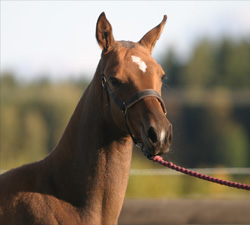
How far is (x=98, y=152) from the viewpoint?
423 cm

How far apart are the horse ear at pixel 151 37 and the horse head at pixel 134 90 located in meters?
0.12

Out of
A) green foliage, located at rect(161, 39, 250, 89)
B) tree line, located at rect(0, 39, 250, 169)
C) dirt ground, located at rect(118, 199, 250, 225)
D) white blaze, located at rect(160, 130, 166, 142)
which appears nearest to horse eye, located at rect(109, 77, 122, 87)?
white blaze, located at rect(160, 130, 166, 142)

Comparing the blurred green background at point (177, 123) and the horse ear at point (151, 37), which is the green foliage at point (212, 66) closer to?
the blurred green background at point (177, 123)

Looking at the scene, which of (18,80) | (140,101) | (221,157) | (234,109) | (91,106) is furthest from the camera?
(18,80)

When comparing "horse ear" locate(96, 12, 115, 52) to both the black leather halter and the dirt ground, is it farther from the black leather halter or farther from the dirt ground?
the dirt ground

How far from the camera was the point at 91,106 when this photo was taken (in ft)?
14.2

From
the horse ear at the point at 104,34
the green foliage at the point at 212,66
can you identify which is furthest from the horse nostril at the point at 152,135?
the green foliage at the point at 212,66

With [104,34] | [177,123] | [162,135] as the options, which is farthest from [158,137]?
[177,123]

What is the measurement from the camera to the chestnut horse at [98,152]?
Answer: 406 cm

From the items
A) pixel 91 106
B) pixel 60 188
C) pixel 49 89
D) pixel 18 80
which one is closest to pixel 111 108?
pixel 91 106

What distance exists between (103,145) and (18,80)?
47.0 meters

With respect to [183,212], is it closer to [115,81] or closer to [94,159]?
[94,159]

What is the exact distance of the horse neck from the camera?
4.16m

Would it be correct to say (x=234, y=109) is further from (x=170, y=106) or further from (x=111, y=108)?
(x=111, y=108)
